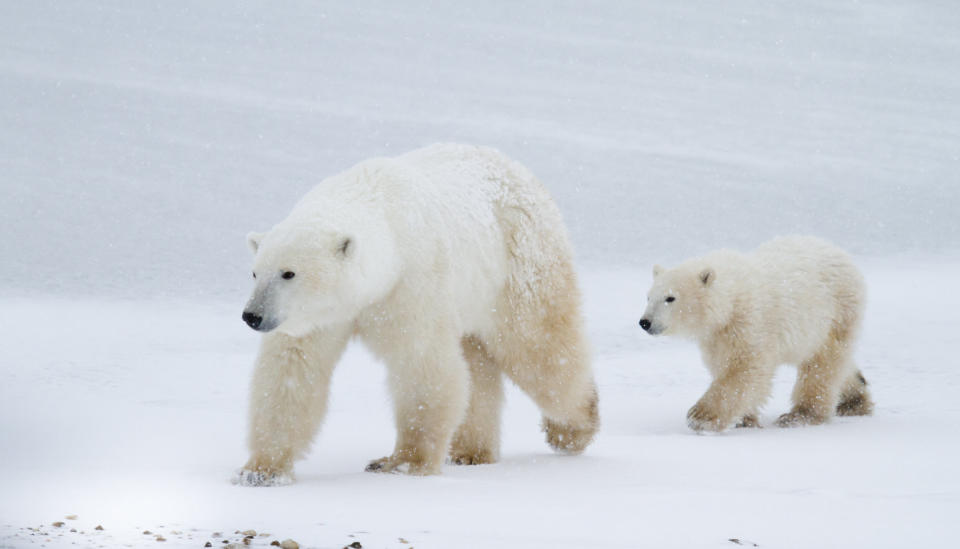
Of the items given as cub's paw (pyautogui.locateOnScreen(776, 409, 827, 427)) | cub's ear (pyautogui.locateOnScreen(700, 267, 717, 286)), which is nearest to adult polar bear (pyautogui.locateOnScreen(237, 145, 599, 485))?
cub's ear (pyautogui.locateOnScreen(700, 267, 717, 286))

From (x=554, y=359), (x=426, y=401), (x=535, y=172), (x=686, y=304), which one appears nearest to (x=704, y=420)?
(x=686, y=304)

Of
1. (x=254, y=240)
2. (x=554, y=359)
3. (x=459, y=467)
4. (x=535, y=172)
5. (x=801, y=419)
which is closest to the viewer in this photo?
(x=254, y=240)

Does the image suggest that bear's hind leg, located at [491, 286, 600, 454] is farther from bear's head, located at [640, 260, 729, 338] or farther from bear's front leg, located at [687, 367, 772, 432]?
bear's head, located at [640, 260, 729, 338]

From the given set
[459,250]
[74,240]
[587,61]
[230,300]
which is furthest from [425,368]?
[587,61]

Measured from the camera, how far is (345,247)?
3.32 metres

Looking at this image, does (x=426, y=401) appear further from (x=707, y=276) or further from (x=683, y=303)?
(x=707, y=276)

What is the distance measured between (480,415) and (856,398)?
2835mm

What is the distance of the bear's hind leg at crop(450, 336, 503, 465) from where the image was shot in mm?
4457

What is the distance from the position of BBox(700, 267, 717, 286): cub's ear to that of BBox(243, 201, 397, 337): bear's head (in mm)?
2926

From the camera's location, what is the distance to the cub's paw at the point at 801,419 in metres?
6.05

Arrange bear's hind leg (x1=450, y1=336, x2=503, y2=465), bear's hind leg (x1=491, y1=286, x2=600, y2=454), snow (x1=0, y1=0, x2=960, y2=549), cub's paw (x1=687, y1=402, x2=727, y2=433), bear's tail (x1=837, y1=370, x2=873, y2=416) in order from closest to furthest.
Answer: snow (x1=0, y1=0, x2=960, y2=549) < bear's hind leg (x1=491, y1=286, x2=600, y2=454) < bear's hind leg (x1=450, y1=336, x2=503, y2=465) < cub's paw (x1=687, y1=402, x2=727, y2=433) < bear's tail (x1=837, y1=370, x2=873, y2=416)

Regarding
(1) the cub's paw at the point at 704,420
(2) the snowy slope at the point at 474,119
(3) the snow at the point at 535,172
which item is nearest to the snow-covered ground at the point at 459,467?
(3) the snow at the point at 535,172

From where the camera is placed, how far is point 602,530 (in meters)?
2.82

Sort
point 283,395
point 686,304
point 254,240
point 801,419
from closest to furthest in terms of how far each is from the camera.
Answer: point 283,395, point 254,240, point 686,304, point 801,419
